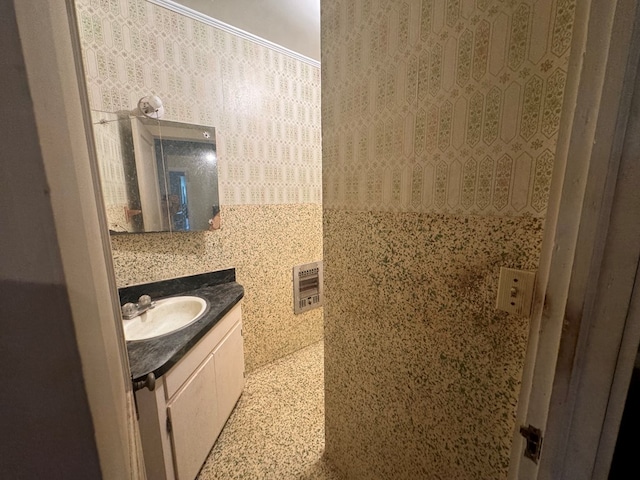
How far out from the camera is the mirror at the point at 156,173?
1.37 m

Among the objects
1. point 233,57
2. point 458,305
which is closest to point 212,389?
point 458,305

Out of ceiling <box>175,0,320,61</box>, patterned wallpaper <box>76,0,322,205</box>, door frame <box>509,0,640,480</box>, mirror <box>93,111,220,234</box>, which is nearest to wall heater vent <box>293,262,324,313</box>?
patterned wallpaper <box>76,0,322,205</box>

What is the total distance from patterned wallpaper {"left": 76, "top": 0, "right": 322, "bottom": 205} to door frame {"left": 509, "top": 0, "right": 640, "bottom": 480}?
5.74 feet

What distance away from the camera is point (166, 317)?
1.47 meters

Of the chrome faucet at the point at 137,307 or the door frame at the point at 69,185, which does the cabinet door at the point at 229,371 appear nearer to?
the chrome faucet at the point at 137,307

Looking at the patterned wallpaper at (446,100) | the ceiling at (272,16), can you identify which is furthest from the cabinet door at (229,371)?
the ceiling at (272,16)

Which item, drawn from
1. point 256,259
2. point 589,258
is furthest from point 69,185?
point 256,259

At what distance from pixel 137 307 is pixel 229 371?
667 mm

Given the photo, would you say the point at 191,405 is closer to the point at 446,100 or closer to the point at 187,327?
the point at 187,327

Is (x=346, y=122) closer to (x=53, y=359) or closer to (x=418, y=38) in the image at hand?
(x=418, y=38)

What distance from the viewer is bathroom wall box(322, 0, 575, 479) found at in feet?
1.88

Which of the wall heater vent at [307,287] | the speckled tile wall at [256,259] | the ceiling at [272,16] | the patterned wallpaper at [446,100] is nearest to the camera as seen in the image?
the patterned wallpaper at [446,100]

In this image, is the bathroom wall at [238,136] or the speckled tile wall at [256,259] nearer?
the bathroom wall at [238,136]

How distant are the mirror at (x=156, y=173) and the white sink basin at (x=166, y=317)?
45 centimetres
